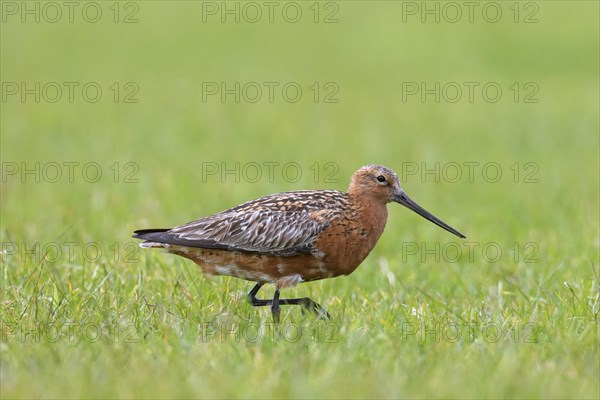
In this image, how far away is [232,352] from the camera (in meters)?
5.84

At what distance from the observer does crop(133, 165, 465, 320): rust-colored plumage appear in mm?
7367

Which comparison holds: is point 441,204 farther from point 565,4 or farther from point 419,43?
point 565,4

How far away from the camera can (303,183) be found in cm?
1275

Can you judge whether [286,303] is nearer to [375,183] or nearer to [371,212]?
[371,212]

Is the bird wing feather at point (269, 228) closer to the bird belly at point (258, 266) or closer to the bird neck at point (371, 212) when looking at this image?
the bird belly at point (258, 266)

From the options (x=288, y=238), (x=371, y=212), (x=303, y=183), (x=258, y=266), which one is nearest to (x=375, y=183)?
(x=371, y=212)

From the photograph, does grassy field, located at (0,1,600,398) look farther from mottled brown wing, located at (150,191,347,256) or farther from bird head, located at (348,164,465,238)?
bird head, located at (348,164,465,238)

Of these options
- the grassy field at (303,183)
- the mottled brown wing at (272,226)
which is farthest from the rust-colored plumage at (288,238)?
the grassy field at (303,183)

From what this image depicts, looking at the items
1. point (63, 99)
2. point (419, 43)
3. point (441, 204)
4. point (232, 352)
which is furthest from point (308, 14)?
point (232, 352)

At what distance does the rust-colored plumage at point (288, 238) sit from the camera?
24.2 ft

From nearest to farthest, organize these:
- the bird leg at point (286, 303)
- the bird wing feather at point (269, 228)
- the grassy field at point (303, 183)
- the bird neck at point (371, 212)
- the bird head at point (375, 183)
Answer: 1. the grassy field at point (303, 183)
2. the bird leg at point (286, 303)
3. the bird wing feather at point (269, 228)
4. the bird neck at point (371, 212)
5. the bird head at point (375, 183)

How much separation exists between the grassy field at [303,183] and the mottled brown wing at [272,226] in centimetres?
38

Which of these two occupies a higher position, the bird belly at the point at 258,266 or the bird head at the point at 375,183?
the bird head at the point at 375,183

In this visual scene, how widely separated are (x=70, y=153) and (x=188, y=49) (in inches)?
435
